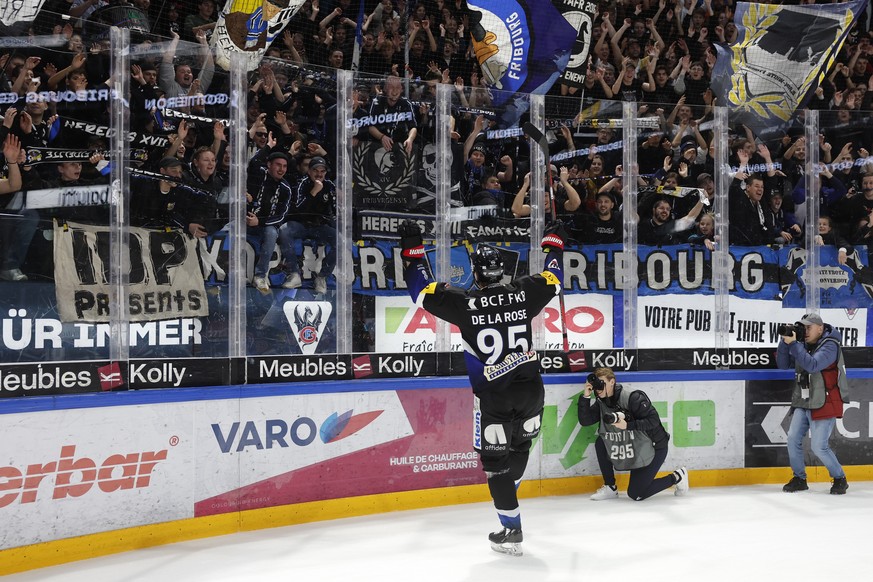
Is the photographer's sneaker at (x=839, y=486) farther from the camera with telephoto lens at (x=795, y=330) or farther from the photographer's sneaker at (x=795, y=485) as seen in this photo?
the camera with telephoto lens at (x=795, y=330)

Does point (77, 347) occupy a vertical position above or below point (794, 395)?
above

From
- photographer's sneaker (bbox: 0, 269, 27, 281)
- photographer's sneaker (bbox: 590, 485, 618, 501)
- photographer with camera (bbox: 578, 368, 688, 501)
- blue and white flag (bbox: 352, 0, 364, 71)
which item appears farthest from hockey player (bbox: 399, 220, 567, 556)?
blue and white flag (bbox: 352, 0, 364, 71)

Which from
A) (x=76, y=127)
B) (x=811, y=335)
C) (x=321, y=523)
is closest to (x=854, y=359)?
(x=811, y=335)

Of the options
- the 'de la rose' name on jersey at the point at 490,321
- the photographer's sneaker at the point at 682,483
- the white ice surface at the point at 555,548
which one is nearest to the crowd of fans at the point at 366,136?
the 'de la rose' name on jersey at the point at 490,321

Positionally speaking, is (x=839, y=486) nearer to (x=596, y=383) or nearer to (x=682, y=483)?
(x=682, y=483)

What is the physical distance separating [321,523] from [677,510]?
2.46 m

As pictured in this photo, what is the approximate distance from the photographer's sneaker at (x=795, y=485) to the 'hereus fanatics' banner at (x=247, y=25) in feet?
17.3

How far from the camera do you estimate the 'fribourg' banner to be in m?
4.98

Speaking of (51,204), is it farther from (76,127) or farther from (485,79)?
(485,79)

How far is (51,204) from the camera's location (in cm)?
491

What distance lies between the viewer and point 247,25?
695cm

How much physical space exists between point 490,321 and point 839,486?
11.4 feet

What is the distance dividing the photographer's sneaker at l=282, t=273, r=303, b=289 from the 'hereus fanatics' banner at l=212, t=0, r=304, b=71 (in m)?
2.00

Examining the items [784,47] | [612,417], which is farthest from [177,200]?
[784,47]
